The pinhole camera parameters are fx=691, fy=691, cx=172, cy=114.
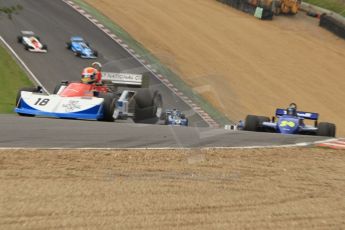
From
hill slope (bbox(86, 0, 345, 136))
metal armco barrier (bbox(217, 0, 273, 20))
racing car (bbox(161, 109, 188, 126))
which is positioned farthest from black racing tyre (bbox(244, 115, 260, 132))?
metal armco barrier (bbox(217, 0, 273, 20))

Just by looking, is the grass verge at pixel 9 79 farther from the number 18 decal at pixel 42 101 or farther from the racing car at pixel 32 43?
the number 18 decal at pixel 42 101

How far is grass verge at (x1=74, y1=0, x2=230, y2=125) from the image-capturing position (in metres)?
26.8

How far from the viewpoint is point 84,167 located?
25.5 feet

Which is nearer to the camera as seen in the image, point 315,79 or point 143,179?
point 143,179

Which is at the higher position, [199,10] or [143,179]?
[199,10]

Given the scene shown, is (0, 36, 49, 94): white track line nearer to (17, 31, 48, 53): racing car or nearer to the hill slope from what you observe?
(17, 31, 48, 53): racing car

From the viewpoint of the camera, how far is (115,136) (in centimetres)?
1037

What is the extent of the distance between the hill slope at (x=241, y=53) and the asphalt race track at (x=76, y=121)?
243 centimetres

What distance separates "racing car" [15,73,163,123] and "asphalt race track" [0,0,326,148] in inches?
72.2

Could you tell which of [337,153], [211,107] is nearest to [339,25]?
[211,107]

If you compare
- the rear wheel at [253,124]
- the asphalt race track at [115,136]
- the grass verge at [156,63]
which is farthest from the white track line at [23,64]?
the asphalt race track at [115,136]

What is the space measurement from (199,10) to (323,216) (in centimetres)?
3510

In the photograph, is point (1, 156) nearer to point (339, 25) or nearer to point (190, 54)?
point (190, 54)

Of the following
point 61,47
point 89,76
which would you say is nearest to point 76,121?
point 89,76
